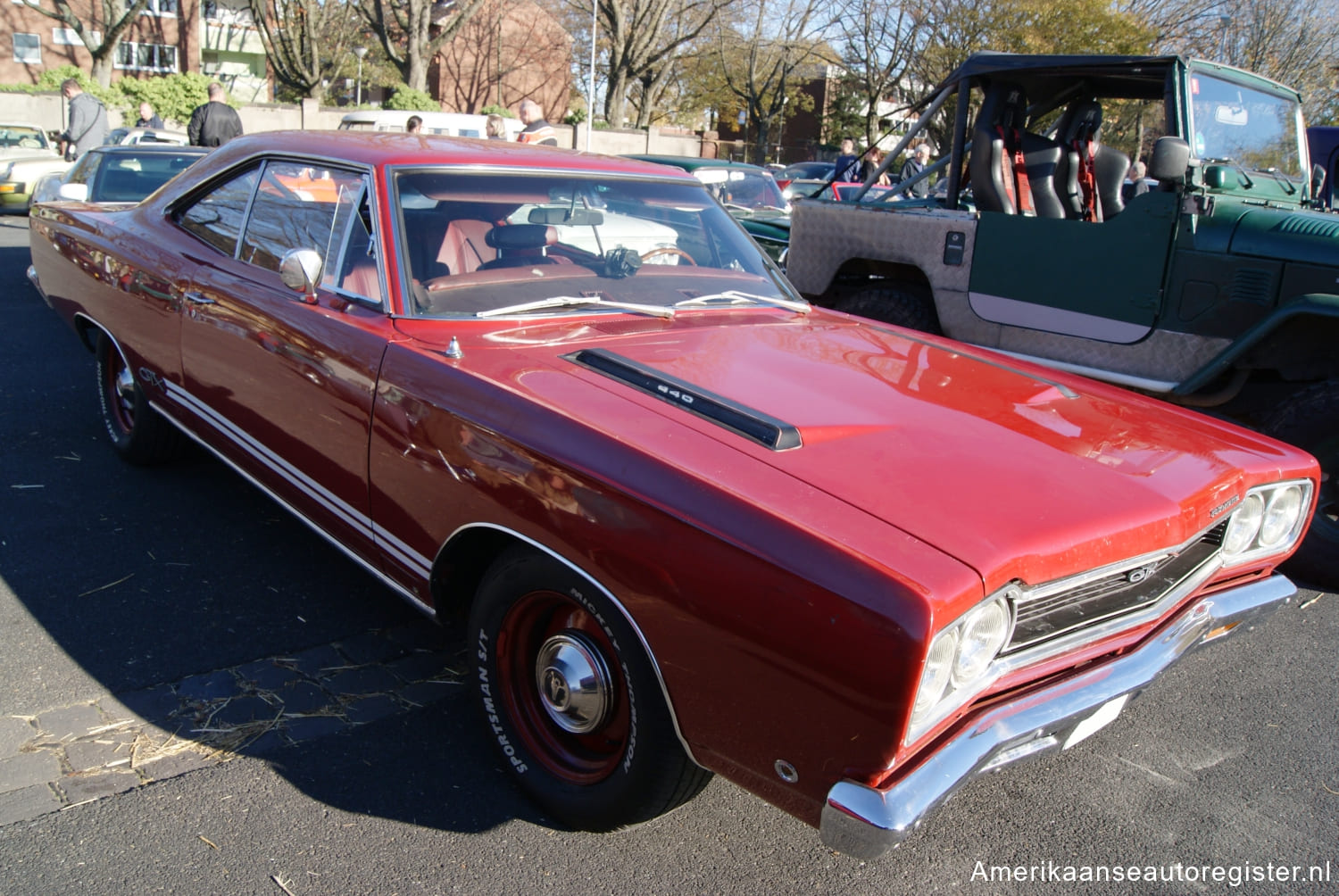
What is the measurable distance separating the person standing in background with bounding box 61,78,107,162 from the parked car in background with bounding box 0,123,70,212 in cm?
137

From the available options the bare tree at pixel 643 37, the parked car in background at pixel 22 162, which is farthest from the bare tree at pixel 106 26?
the parked car in background at pixel 22 162

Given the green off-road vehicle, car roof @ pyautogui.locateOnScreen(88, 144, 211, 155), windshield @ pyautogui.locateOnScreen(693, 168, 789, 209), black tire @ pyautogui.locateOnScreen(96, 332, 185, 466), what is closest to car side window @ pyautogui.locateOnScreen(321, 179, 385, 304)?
black tire @ pyautogui.locateOnScreen(96, 332, 185, 466)

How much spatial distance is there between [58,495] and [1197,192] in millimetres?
5269

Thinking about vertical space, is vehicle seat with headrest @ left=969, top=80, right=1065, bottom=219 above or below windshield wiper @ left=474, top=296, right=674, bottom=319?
above

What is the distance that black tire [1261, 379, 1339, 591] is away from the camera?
13.3 ft

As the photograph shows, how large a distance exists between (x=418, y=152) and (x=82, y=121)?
12776 millimetres

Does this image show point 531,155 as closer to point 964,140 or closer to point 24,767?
point 24,767

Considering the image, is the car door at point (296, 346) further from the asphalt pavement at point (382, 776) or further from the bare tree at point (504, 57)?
the bare tree at point (504, 57)

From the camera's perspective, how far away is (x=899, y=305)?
19.1 ft

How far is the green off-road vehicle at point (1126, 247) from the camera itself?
4.43m

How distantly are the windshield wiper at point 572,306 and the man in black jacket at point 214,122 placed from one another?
9.05 m

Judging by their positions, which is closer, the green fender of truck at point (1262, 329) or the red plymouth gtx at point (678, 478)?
the red plymouth gtx at point (678, 478)

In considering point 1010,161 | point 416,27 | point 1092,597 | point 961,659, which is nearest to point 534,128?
point 1010,161

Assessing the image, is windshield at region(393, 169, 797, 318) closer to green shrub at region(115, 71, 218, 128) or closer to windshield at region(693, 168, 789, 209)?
windshield at region(693, 168, 789, 209)
